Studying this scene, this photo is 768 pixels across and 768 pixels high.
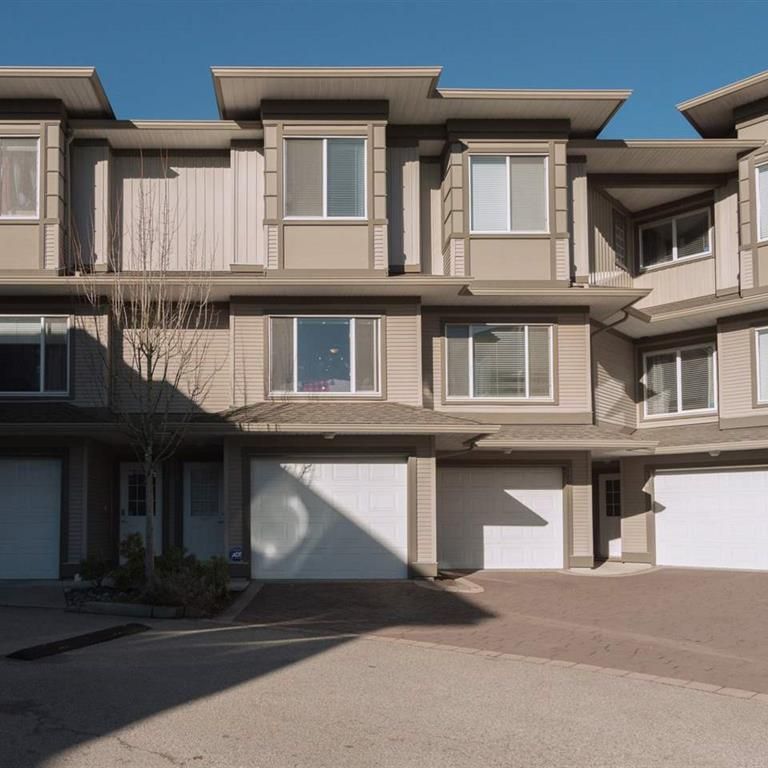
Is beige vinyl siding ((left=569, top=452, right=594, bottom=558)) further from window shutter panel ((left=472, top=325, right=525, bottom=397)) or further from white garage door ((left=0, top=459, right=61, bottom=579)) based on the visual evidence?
white garage door ((left=0, top=459, right=61, bottom=579))

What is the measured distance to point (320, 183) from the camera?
19266mm

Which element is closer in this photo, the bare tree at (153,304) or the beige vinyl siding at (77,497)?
the bare tree at (153,304)

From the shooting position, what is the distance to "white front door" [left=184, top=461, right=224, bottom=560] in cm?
1994

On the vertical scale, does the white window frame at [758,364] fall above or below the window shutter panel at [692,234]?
below

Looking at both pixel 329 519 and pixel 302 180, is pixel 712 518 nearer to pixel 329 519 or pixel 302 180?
pixel 329 519

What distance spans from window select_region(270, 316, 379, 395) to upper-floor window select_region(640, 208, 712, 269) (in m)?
7.72

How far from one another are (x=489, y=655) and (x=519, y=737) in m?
3.72

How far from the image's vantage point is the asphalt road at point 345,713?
270 inches

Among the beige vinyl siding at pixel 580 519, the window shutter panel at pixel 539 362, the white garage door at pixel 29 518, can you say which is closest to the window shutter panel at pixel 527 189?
the window shutter panel at pixel 539 362

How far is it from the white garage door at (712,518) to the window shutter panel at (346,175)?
8926 millimetres

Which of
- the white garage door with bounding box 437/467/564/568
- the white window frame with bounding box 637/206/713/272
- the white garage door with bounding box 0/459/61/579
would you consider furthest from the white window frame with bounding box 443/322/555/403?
the white garage door with bounding box 0/459/61/579

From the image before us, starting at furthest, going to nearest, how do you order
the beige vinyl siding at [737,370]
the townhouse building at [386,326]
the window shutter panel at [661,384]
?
the window shutter panel at [661,384] < the beige vinyl siding at [737,370] < the townhouse building at [386,326]

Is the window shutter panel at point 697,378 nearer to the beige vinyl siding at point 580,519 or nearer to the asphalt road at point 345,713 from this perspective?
the beige vinyl siding at point 580,519

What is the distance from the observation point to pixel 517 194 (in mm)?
20047
